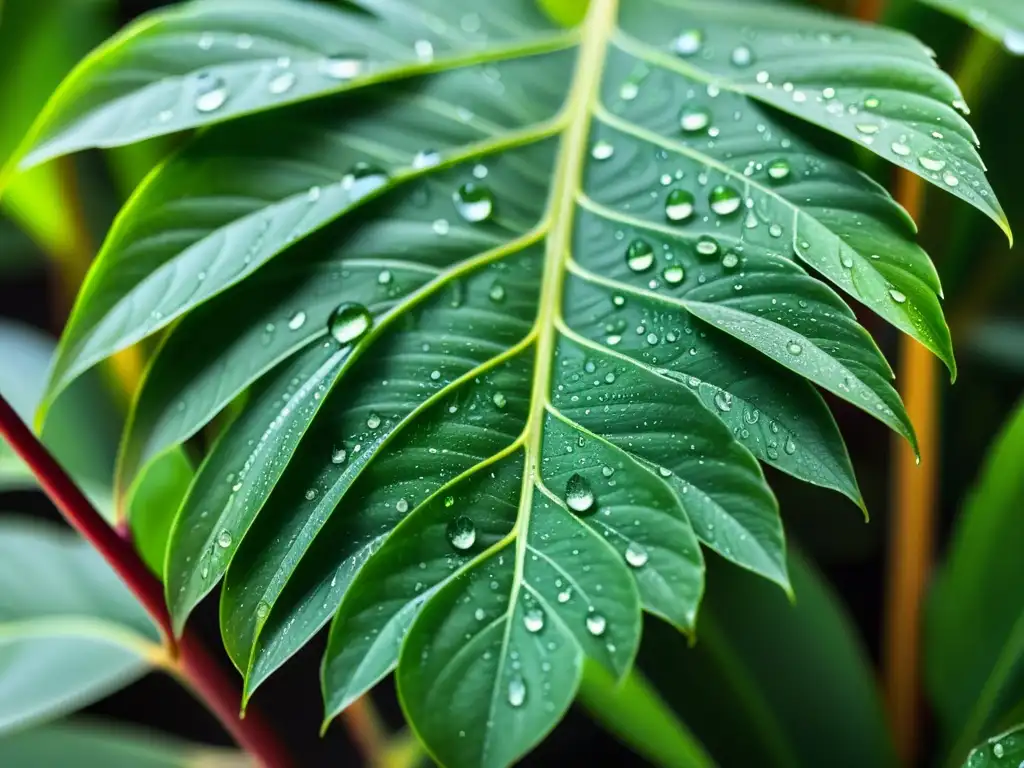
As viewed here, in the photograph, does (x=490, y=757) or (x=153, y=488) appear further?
(x=153, y=488)

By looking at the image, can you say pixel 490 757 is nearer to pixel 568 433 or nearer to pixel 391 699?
pixel 568 433

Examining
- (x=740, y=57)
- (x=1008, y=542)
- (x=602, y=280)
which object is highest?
(x=740, y=57)

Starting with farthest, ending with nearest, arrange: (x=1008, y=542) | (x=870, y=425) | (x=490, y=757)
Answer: (x=870, y=425) < (x=1008, y=542) < (x=490, y=757)

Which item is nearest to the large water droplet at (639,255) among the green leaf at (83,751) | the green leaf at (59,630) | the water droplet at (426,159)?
the water droplet at (426,159)

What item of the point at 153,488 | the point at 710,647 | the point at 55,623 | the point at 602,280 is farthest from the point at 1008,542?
the point at 55,623

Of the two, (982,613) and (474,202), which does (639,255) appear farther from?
(982,613)

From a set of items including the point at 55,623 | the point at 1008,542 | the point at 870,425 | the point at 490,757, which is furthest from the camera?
the point at 870,425

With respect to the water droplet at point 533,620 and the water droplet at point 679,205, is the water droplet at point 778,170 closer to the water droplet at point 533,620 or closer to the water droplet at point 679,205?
the water droplet at point 679,205

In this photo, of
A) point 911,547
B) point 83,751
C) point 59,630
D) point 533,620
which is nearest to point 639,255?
point 533,620
